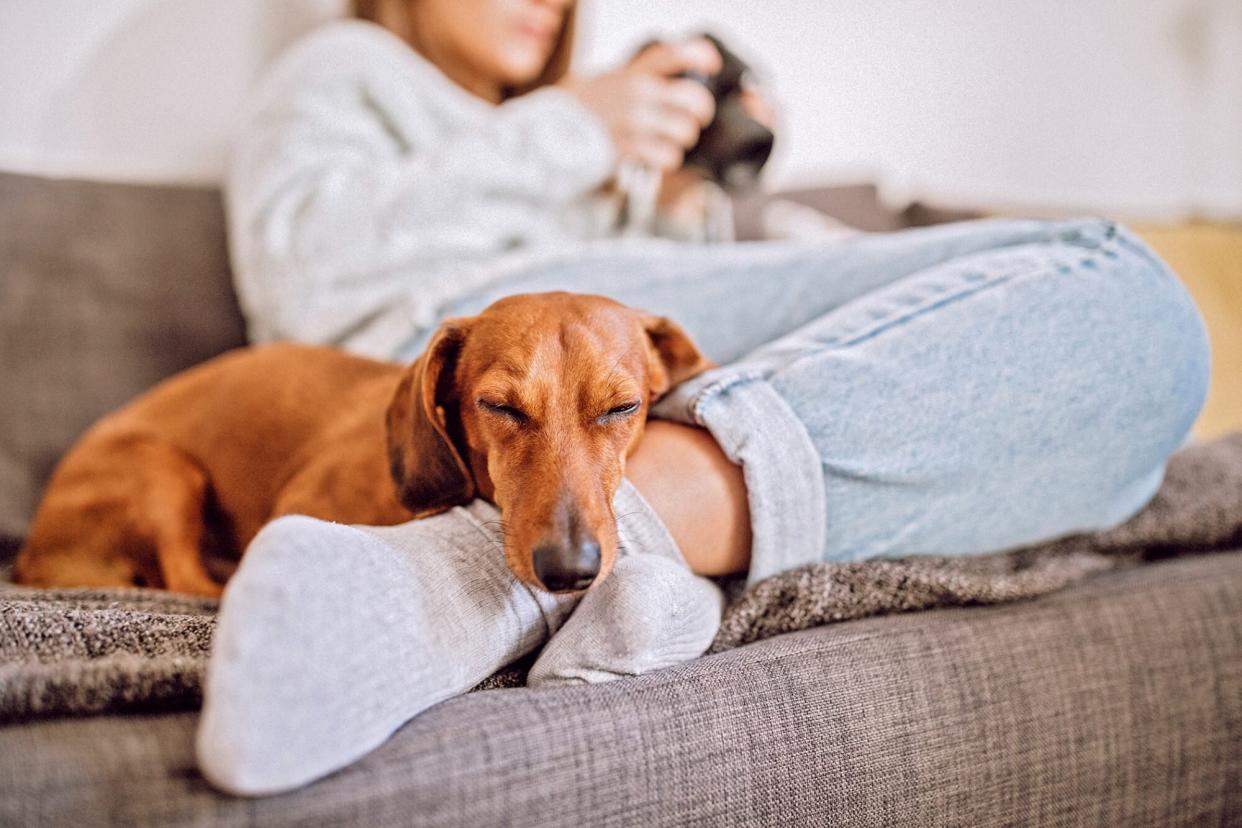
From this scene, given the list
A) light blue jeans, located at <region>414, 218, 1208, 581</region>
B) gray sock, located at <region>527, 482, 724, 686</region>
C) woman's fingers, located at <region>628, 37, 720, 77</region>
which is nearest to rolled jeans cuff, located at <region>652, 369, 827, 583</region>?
light blue jeans, located at <region>414, 218, 1208, 581</region>

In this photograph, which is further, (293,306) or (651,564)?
(293,306)

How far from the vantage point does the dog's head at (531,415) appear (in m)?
0.81

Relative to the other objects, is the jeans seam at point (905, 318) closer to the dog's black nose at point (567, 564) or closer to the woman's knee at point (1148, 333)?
the woman's knee at point (1148, 333)

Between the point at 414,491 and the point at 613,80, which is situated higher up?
the point at 613,80

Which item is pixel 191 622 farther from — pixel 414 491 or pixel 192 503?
pixel 192 503

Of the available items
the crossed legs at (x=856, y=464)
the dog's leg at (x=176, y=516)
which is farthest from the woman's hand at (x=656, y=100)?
the dog's leg at (x=176, y=516)

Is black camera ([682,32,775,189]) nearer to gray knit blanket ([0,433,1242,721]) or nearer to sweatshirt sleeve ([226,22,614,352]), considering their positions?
sweatshirt sleeve ([226,22,614,352])

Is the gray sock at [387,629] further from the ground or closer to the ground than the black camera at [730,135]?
closer to the ground

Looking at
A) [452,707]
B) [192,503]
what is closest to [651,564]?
[452,707]

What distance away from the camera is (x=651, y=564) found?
32.0 inches

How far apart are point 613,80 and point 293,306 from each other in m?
0.71

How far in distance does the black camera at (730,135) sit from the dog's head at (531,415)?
Result: 0.65 metres

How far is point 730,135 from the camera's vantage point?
1.54 meters

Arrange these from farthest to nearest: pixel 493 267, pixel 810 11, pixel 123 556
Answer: pixel 810 11
pixel 493 267
pixel 123 556
